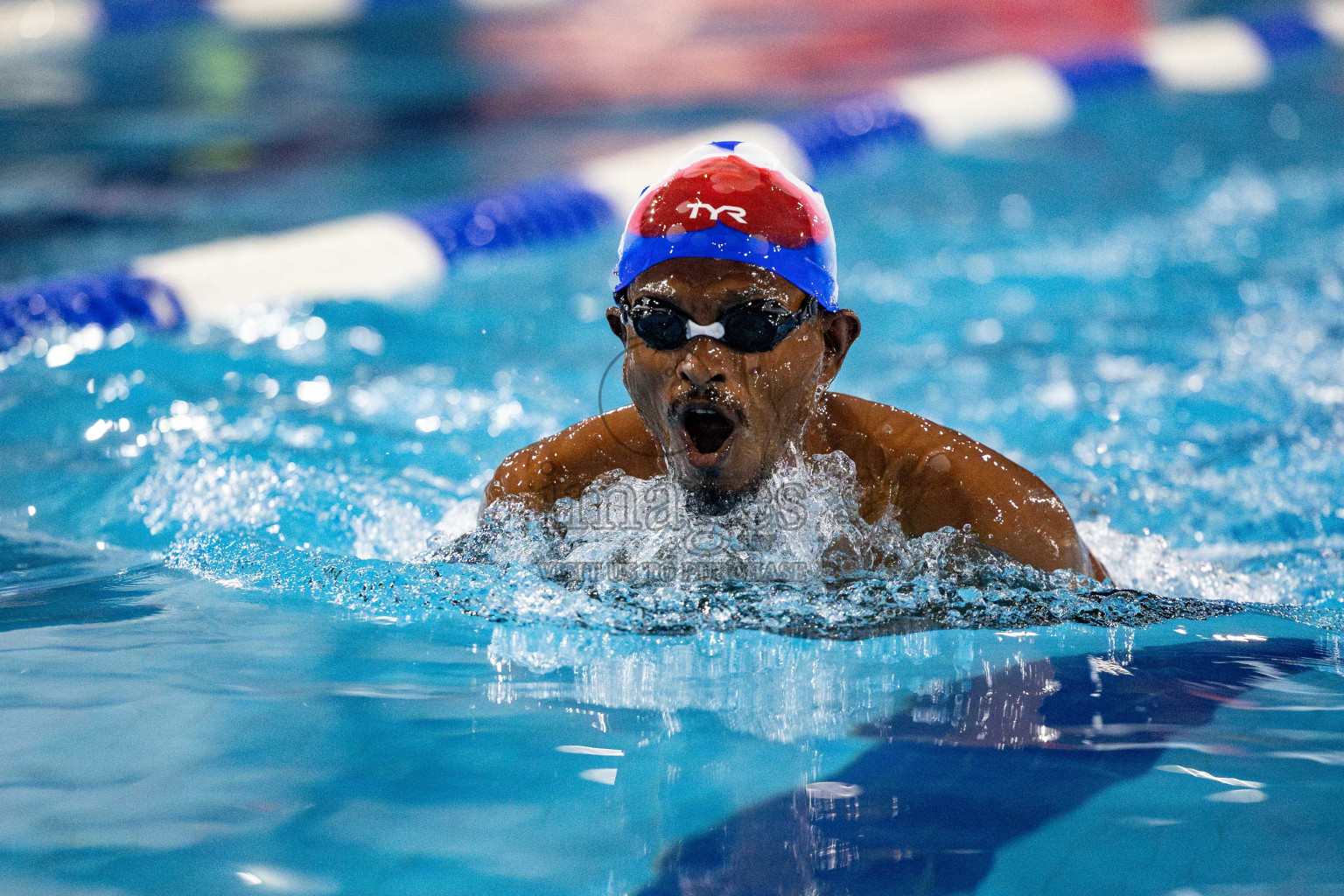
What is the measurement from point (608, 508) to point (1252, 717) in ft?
3.63

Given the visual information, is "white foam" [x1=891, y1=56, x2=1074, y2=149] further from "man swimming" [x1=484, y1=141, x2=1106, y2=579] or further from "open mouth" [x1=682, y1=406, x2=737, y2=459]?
"open mouth" [x1=682, y1=406, x2=737, y2=459]

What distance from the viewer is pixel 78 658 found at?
2.01 m

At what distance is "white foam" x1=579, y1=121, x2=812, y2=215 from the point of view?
20.3ft

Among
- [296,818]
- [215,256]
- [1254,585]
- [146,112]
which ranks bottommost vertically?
[296,818]

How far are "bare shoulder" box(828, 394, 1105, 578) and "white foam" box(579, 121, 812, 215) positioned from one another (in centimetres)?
355

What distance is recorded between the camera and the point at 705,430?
2.19 m

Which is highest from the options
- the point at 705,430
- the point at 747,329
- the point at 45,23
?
the point at 45,23

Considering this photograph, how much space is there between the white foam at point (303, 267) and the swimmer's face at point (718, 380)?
2785mm

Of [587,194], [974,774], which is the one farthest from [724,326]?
[587,194]

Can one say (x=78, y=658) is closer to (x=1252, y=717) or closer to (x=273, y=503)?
(x=273, y=503)

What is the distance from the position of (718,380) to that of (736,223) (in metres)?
0.25

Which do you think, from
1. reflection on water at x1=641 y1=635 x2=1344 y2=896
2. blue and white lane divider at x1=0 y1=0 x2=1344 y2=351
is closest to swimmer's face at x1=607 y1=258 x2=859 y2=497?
reflection on water at x1=641 y1=635 x2=1344 y2=896

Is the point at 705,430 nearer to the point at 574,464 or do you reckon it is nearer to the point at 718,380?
the point at 718,380

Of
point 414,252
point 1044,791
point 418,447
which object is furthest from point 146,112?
point 1044,791
